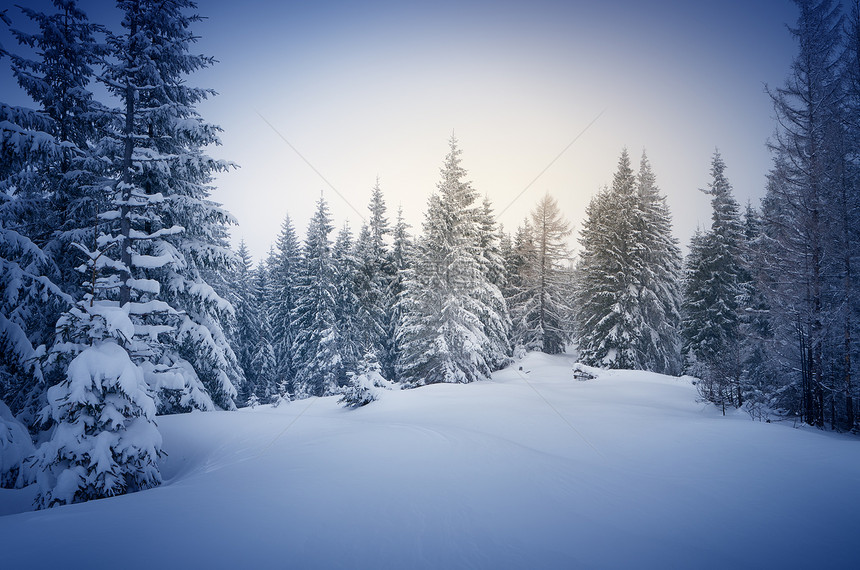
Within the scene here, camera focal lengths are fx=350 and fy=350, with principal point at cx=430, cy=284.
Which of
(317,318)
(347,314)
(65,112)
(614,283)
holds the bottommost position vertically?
(317,318)

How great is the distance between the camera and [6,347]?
7.81 metres

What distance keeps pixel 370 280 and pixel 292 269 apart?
32.7 ft

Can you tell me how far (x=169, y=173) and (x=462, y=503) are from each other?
11901 millimetres

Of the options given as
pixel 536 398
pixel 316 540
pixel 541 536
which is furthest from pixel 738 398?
pixel 316 540

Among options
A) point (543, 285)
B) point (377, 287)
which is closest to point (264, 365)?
point (377, 287)

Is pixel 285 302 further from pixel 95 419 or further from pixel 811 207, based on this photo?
pixel 811 207

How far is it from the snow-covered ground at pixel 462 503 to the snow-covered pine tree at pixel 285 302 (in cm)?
2322

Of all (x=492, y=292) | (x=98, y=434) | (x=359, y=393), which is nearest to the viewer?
(x=98, y=434)

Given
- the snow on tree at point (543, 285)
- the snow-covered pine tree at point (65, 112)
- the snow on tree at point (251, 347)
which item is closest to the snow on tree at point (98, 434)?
the snow-covered pine tree at point (65, 112)

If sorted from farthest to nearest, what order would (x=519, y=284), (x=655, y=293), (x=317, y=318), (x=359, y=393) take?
1. (x=519, y=284)
2. (x=317, y=318)
3. (x=655, y=293)
4. (x=359, y=393)

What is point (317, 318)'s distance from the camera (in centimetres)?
2750

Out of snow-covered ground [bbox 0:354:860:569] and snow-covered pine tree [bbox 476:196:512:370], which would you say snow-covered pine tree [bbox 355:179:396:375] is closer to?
snow-covered pine tree [bbox 476:196:512:370]

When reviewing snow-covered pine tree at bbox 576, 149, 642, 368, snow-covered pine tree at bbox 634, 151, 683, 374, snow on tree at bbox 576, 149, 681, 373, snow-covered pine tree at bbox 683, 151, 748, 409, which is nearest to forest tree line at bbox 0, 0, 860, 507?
snow-covered pine tree at bbox 683, 151, 748, 409

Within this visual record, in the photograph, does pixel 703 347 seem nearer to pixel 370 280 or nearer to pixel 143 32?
pixel 370 280
